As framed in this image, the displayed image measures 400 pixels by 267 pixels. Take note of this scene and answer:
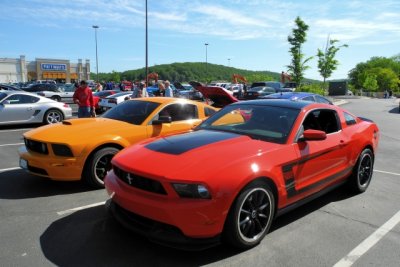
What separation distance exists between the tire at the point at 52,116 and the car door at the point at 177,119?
7909 millimetres

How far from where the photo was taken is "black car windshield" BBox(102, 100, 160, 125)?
6.44 meters

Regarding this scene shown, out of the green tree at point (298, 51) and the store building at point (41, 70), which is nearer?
the green tree at point (298, 51)

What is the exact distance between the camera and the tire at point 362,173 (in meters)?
5.52

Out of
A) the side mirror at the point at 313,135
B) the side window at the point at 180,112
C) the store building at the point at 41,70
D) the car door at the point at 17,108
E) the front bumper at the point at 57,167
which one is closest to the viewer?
the side mirror at the point at 313,135

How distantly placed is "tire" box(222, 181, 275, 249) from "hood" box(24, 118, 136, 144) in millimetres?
2844

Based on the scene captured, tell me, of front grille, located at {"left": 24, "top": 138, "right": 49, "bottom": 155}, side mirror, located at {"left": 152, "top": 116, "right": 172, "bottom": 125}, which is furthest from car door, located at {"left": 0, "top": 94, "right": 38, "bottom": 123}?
side mirror, located at {"left": 152, "top": 116, "right": 172, "bottom": 125}

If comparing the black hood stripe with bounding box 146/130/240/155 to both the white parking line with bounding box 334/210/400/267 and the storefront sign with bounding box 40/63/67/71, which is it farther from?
the storefront sign with bounding box 40/63/67/71

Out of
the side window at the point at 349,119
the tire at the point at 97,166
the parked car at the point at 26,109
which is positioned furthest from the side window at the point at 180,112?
the parked car at the point at 26,109

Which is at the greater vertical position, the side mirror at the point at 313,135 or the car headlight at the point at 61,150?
the side mirror at the point at 313,135

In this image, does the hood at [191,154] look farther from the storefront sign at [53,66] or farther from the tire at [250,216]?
the storefront sign at [53,66]

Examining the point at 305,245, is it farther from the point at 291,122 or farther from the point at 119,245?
the point at 119,245

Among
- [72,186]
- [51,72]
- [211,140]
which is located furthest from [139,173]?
[51,72]

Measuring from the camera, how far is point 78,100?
10.7 metres

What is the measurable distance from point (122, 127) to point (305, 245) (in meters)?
3.48
